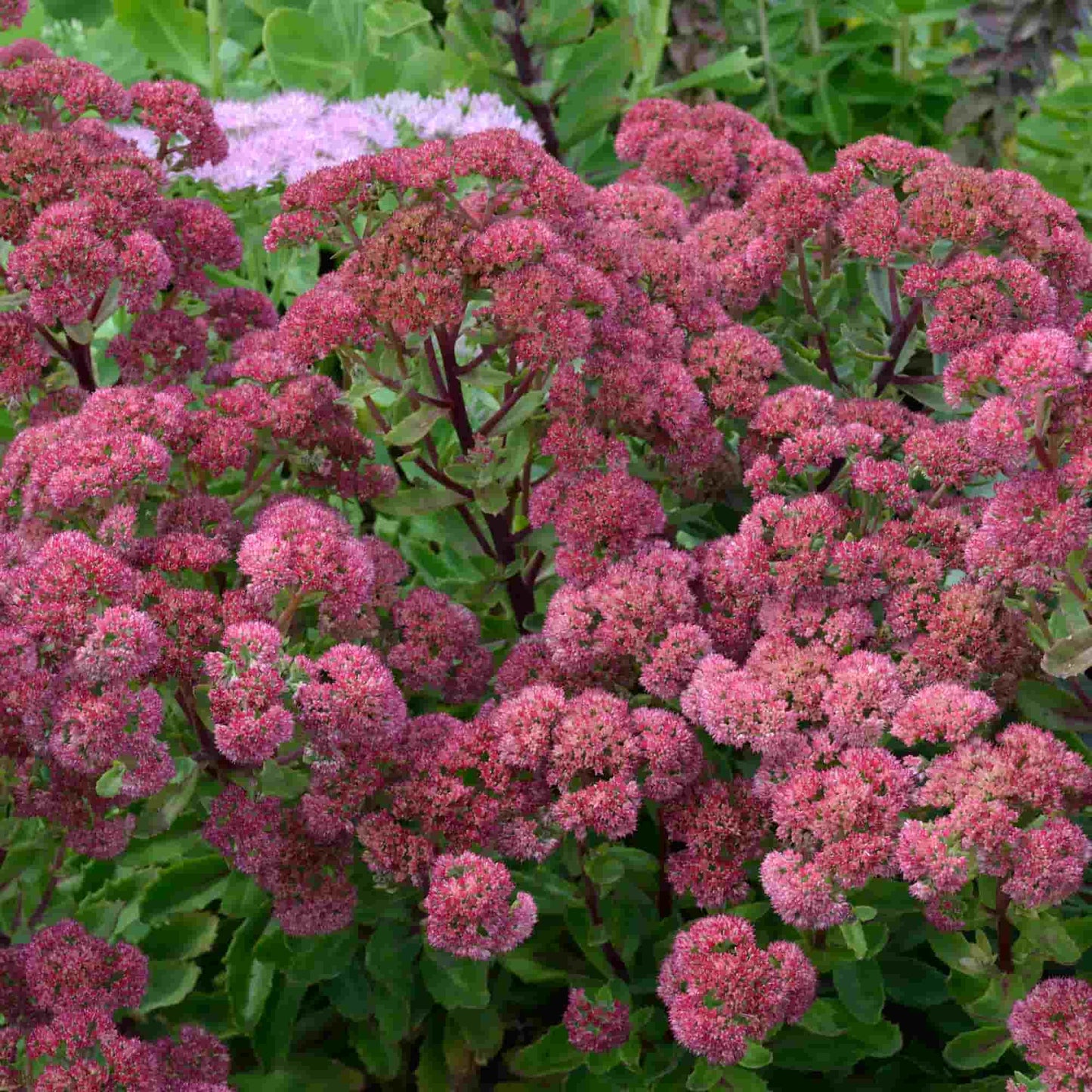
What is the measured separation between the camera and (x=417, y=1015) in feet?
6.46

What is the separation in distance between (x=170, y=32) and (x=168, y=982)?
8.57ft

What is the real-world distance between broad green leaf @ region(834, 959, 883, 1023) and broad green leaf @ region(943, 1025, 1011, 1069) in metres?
0.10

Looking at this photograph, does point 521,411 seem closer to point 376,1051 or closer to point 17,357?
point 17,357

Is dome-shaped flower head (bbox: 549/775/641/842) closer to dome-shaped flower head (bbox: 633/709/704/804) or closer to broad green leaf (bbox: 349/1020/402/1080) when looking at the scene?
dome-shaped flower head (bbox: 633/709/704/804)

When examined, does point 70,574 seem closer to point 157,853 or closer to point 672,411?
point 157,853

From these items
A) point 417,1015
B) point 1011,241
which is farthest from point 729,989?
point 1011,241

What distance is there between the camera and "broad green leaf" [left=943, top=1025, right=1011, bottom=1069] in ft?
5.57

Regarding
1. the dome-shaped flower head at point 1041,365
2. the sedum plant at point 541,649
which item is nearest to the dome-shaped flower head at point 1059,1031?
the sedum plant at point 541,649

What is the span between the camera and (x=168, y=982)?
1.95 metres

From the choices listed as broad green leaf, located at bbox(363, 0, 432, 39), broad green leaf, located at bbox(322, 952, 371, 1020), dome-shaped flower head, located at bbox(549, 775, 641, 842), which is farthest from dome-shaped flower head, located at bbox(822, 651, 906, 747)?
broad green leaf, located at bbox(363, 0, 432, 39)

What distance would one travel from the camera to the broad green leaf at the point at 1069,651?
163 centimetres

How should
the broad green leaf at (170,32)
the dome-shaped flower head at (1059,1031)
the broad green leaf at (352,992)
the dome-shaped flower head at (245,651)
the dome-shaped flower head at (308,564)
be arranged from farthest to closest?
1. the broad green leaf at (170,32)
2. the broad green leaf at (352,992)
3. the dome-shaped flower head at (308,564)
4. the dome-shaped flower head at (245,651)
5. the dome-shaped flower head at (1059,1031)

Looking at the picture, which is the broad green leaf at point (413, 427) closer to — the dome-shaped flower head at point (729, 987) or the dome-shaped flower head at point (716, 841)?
the dome-shaped flower head at point (716, 841)

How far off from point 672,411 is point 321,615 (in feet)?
1.88
